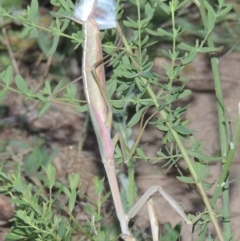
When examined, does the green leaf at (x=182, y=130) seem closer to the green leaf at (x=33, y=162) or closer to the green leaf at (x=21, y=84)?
the green leaf at (x=21, y=84)

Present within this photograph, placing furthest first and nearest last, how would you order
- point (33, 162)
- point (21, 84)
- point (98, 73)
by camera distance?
1. point (33, 162)
2. point (21, 84)
3. point (98, 73)

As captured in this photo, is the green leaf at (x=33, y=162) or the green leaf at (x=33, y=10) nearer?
the green leaf at (x=33, y=10)

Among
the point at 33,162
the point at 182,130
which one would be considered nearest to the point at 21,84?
the point at 182,130

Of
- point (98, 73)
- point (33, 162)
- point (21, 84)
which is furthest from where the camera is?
point (33, 162)

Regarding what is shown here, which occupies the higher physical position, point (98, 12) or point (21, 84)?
point (98, 12)

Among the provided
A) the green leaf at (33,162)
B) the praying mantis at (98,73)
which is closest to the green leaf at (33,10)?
the praying mantis at (98,73)

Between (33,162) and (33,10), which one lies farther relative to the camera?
(33,162)

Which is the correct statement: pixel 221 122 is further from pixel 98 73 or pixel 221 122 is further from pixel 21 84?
pixel 21 84

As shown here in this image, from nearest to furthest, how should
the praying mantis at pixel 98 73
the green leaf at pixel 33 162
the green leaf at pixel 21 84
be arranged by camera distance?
the praying mantis at pixel 98 73
the green leaf at pixel 21 84
the green leaf at pixel 33 162

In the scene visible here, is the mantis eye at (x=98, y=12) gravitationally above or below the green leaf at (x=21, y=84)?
above

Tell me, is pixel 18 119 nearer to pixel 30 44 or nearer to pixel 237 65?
pixel 30 44
